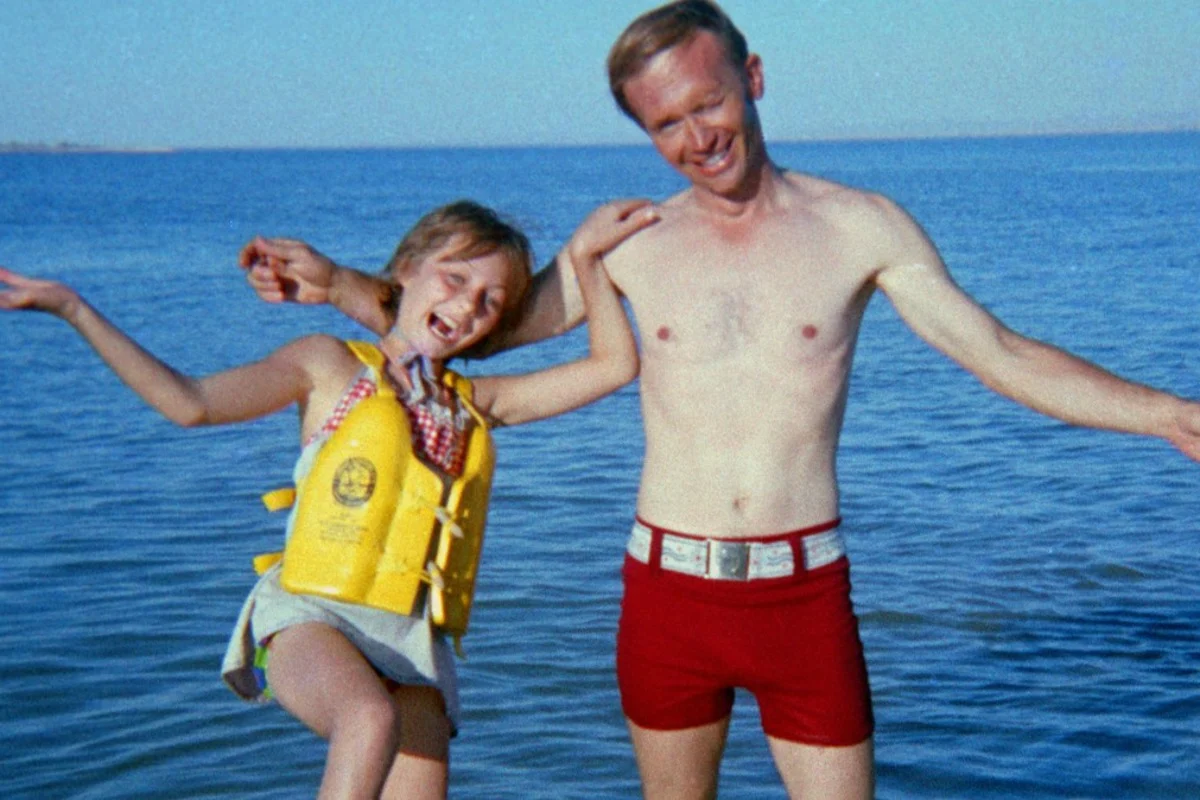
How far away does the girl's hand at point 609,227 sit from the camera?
441 centimetres

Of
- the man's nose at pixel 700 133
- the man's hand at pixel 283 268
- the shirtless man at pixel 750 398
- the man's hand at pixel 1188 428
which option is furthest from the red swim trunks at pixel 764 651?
the man's hand at pixel 283 268

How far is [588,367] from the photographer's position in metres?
4.54

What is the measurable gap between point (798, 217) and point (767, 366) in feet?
1.23

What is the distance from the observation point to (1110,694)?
25.1 ft

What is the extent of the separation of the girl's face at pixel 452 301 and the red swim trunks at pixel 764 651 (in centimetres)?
68

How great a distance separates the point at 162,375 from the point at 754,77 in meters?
1.59

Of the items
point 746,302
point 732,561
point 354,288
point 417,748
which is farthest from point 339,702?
point 746,302

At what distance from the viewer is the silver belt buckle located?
4203mm

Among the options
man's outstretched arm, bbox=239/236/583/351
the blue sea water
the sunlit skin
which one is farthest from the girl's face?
the sunlit skin

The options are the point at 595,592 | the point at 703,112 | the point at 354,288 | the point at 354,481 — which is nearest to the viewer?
the point at 354,481

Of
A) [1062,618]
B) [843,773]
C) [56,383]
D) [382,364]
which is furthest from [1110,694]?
[56,383]

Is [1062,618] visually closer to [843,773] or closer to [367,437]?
[843,773]

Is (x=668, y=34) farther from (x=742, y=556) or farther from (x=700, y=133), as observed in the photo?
(x=742, y=556)

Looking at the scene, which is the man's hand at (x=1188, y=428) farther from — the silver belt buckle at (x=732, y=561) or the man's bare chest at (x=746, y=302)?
the silver belt buckle at (x=732, y=561)
